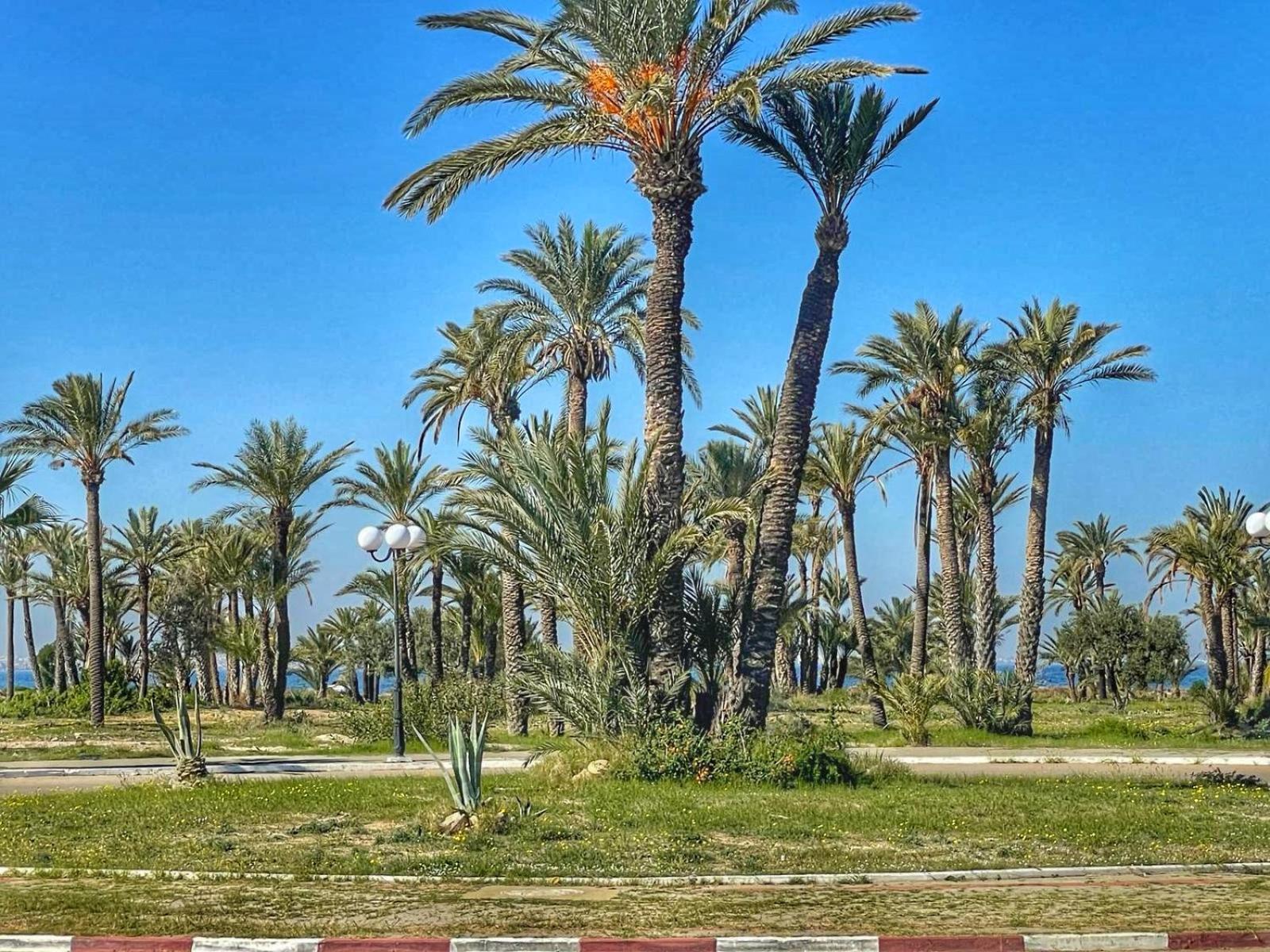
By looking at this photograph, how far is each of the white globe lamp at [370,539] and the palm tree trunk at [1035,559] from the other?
1668 cm

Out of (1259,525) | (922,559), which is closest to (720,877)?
(1259,525)

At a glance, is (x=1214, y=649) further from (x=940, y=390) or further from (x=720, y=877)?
(x=720, y=877)

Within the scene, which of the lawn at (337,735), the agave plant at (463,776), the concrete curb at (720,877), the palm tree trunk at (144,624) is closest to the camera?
the concrete curb at (720,877)

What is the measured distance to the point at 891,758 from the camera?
20250 mm

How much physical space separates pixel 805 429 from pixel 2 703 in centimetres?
3752

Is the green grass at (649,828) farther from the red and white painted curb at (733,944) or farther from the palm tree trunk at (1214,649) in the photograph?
the palm tree trunk at (1214,649)

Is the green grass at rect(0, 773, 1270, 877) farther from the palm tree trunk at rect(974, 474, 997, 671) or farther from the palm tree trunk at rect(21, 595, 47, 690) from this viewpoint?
the palm tree trunk at rect(21, 595, 47, 690)

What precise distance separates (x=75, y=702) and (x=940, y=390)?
102 feet

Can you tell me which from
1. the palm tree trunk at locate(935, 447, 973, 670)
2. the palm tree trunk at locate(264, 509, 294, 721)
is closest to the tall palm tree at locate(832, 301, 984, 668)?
the palm tree trunk at locate(935, 447, 973, 670)

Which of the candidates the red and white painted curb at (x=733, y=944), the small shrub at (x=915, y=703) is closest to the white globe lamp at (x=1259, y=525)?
the small shrub at (x=915, y=703)

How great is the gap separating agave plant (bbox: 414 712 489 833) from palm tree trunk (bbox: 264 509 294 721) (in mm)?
29334

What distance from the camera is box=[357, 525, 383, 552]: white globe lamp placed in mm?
23906

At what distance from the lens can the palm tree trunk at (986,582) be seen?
33125mm

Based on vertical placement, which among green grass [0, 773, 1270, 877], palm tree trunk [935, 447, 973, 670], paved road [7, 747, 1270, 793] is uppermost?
palm tree trunk [935, 447, 973, 670]
